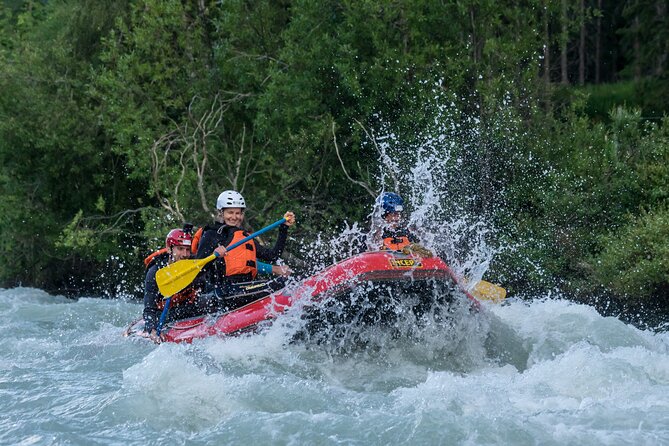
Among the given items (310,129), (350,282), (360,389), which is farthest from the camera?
(310,129)

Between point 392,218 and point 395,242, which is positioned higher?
point 392,218

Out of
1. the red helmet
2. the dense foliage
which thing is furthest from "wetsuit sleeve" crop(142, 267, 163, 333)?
the dense foliage

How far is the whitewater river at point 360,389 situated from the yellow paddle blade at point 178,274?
63 cm

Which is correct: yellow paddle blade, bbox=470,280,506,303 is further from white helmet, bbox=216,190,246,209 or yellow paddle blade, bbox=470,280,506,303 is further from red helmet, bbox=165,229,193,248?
red helmet, bbox=165,229,193,248

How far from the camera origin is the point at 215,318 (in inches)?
345

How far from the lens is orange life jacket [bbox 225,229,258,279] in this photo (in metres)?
9.07

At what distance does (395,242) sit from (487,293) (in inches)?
65.9

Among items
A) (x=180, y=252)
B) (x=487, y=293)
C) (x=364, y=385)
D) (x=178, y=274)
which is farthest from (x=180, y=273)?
(x=487, y=293)

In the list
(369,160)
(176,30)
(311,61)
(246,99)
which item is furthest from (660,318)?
(176,30)

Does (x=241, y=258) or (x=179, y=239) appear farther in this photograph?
(x=179, y=239)

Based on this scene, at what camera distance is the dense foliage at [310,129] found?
1249cm

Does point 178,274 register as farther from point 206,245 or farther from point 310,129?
point 310,129

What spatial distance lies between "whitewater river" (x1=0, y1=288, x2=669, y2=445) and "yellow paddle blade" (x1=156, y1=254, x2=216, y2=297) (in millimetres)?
630

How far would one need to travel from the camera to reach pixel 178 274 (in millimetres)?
8961
